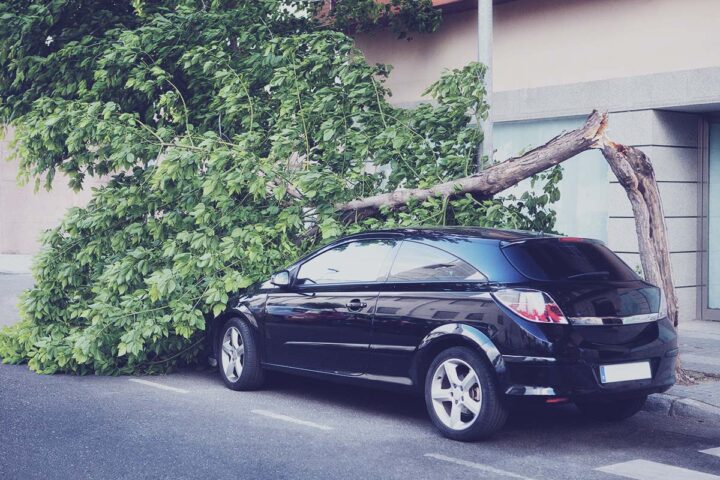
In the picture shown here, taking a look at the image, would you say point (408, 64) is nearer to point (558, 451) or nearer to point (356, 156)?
point (356, 156)

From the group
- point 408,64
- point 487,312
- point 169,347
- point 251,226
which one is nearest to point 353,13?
point 408,64

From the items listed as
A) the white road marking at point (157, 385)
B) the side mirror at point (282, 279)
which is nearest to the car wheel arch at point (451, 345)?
the side mirror at point (282, 279)

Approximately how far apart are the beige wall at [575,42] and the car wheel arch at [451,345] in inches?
265

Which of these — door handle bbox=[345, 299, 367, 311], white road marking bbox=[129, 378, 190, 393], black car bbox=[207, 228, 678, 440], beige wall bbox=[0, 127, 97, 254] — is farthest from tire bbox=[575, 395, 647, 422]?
beige wall bbox=[0, 127, 97, 254]

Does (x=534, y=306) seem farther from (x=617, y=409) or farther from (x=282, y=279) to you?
(x=282, y=279)

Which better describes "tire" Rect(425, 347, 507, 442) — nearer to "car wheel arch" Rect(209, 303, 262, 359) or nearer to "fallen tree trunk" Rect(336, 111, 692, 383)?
"car wheel arch" Rect(209, 303, 262, 359)

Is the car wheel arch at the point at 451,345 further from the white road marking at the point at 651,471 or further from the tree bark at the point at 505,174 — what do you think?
the tree bark at the point at 505,174

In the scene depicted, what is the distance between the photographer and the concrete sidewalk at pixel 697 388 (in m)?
7.84

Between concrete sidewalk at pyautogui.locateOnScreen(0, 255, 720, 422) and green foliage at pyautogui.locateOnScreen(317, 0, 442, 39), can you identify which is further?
green foliage at pyautogui.locateOnScreen(317, 0, 442, 39)

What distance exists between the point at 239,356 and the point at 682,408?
395 cm

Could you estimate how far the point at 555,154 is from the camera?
368 inches

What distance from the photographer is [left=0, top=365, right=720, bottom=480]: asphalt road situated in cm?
614

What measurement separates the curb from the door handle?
2.54 metres

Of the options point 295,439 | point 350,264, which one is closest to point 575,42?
point 350,264
